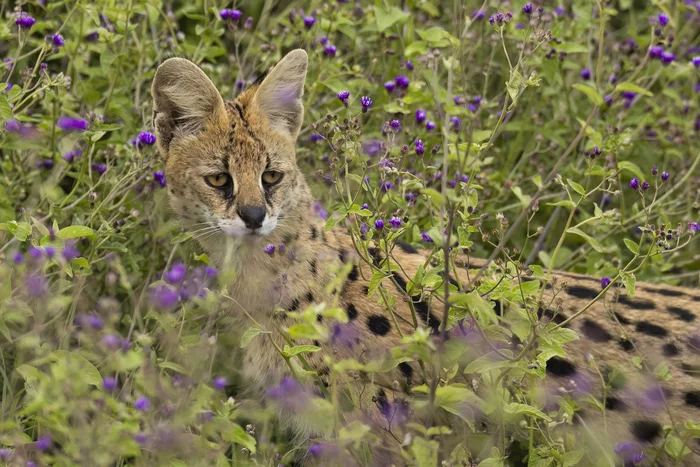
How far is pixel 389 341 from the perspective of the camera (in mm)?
3984

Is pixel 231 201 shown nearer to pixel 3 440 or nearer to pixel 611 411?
pixel 3 440

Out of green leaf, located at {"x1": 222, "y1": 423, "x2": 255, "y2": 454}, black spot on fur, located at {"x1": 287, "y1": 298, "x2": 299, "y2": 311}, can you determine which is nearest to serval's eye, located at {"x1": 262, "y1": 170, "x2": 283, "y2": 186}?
black spot on fur, located at {"x1": 287, "y1": 298, "x2": 299, "y2": 311}

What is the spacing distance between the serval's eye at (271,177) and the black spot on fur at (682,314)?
69.3 inches

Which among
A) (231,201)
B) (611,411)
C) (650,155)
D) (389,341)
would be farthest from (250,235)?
(650,155)

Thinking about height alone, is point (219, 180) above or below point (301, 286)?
above

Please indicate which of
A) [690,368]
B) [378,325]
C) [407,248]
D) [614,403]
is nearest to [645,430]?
[614,403]

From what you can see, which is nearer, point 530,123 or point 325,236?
point 325,236

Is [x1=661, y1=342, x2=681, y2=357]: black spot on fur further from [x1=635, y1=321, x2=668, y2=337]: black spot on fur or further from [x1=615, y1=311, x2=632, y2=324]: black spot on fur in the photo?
[x1=615, y1=311, x2=632, y2=324]: black spot on fur

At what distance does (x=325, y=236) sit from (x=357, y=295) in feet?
1.02

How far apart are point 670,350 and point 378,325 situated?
3.98 feet

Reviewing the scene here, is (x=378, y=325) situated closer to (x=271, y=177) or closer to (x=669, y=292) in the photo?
(x=271, y=177)

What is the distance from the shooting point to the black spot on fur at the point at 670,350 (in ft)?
12.9

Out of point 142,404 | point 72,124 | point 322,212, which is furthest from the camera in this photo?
point 72,124

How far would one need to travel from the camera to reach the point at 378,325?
158 inches
